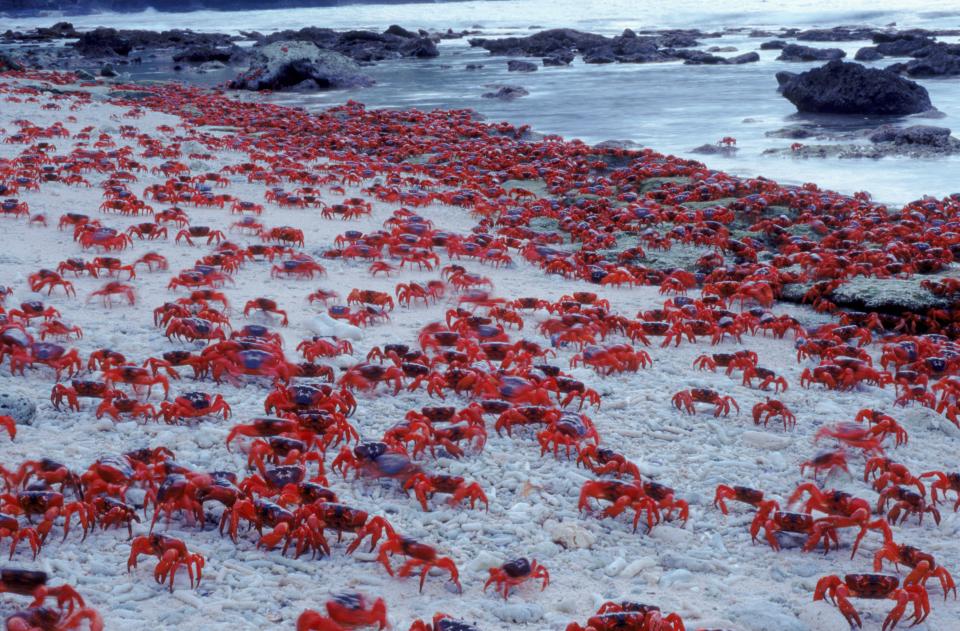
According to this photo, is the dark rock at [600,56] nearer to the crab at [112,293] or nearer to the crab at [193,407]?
the crab at [112,293]

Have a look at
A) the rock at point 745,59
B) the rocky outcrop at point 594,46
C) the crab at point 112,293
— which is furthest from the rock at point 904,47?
the crab at point 112,293

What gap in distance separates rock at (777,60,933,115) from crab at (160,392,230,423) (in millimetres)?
28918

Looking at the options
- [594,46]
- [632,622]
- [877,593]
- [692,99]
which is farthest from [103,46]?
[877,593]

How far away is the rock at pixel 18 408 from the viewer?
19.4 feet

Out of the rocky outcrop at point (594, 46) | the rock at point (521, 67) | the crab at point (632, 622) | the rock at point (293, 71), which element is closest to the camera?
the crab at point (632, 622)

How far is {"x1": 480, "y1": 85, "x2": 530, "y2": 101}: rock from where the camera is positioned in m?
38.2

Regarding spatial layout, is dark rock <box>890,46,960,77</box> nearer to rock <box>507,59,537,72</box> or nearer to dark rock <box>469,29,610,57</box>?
rock <box>507,59,537,72</box>

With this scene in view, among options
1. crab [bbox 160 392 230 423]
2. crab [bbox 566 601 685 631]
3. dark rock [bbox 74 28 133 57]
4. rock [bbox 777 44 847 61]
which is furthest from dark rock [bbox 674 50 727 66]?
crab [bbox 566 601 685 631]

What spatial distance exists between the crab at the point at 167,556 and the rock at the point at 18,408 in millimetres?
1997

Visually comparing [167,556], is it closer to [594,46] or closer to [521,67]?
[521,67]

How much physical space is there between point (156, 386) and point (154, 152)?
47.1ft

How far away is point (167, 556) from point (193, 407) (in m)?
2.10

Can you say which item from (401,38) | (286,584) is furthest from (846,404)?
(401,38)

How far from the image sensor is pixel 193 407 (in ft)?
20.7
